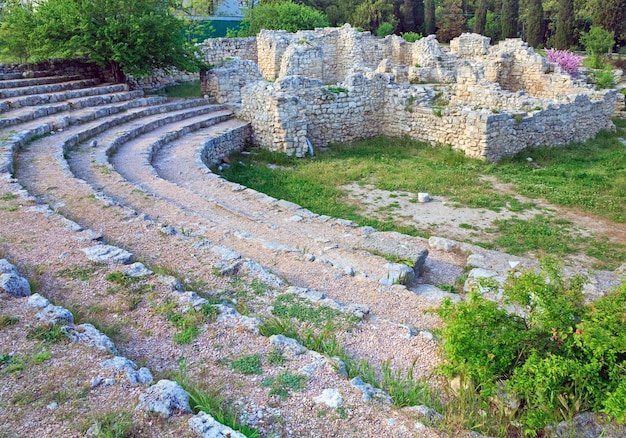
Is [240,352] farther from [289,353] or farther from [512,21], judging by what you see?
[512,21]

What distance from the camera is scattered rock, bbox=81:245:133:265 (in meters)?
5.98

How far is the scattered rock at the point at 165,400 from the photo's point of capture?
3418 millimetres

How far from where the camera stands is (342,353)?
4625mm

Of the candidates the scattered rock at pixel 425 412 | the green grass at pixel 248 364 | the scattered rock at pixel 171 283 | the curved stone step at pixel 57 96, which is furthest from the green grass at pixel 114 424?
the curved stone step at pixel 57 96

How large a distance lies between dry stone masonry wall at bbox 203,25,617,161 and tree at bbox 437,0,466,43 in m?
23.2

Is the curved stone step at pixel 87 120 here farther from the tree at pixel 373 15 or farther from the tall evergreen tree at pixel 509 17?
the tall evergreen tree at pixel 509 17

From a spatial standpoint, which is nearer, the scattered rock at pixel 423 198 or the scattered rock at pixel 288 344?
the scattered rock at pixel 288 344

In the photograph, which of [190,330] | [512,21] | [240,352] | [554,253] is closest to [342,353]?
[240,352]

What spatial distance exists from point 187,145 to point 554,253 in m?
9.14

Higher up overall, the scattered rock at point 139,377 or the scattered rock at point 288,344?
the scattered rock at point 139,377

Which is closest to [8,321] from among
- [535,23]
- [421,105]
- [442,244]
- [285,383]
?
[285,383]

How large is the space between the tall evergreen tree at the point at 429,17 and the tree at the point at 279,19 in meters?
17.5

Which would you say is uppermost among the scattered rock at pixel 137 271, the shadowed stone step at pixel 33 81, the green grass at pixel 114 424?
the shadowed stone step at pixel 33 81

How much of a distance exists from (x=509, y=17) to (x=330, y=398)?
4333cm
